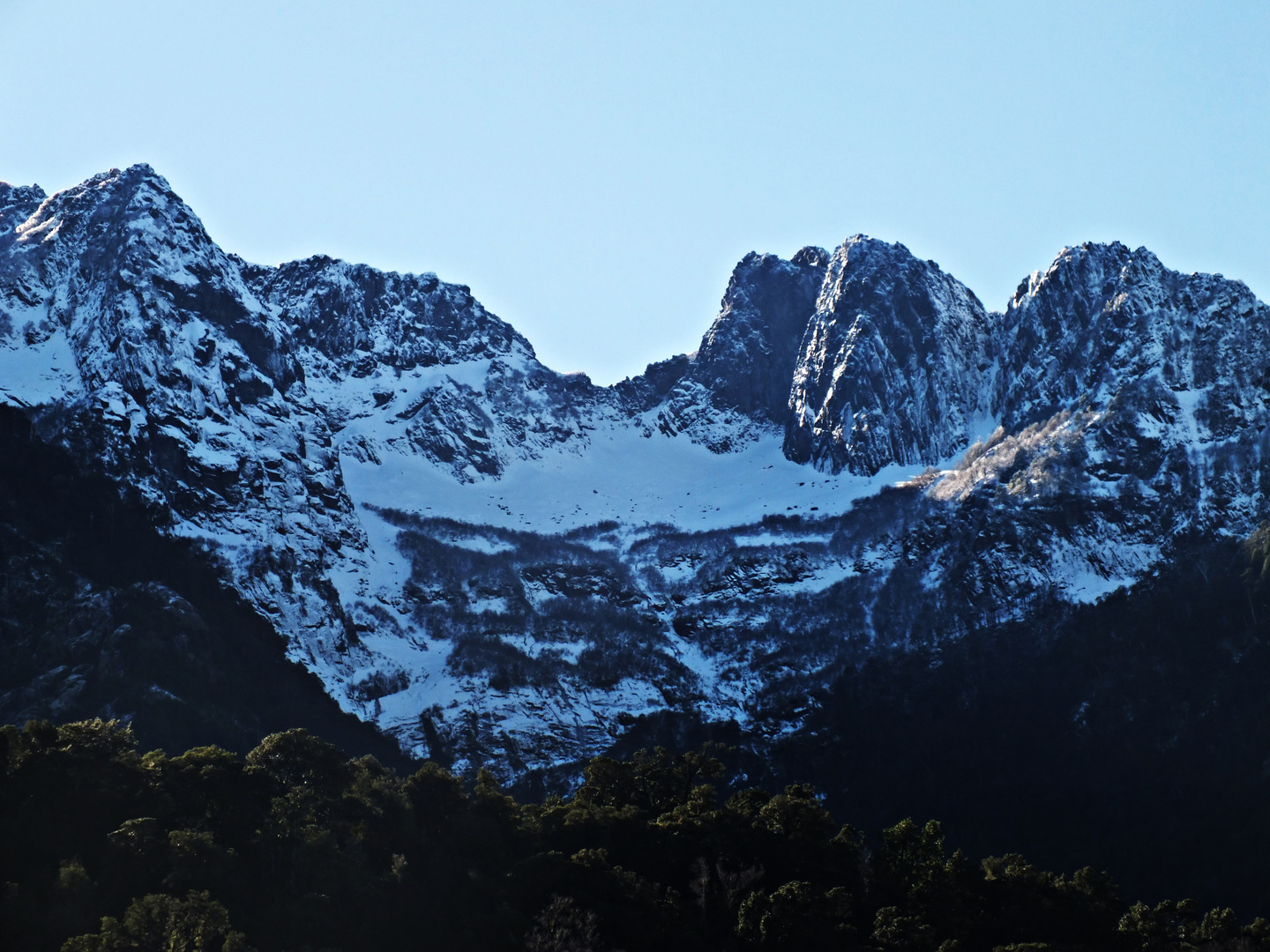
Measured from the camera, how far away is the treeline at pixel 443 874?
370 ft

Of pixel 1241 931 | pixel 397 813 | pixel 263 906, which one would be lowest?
pixel 1241 931

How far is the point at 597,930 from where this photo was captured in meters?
115

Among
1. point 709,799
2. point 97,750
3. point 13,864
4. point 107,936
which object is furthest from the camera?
point 709,799

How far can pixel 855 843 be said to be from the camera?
140 m

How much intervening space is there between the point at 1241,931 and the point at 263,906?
77.9 m

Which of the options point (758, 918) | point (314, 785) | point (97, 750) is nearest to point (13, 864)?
point (97, 750)

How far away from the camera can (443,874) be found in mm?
127938

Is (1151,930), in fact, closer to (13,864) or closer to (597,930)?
(597,930)

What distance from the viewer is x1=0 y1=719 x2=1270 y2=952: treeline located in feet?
370

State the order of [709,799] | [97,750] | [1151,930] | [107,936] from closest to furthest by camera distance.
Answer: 1. [107,936]
2. [1151,930]
3. [97,750]
4. [709,799]

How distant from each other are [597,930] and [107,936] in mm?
35293

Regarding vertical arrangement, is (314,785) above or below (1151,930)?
above

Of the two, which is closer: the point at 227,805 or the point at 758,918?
the point at 758,918

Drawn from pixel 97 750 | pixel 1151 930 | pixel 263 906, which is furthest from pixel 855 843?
pixel 97 750
